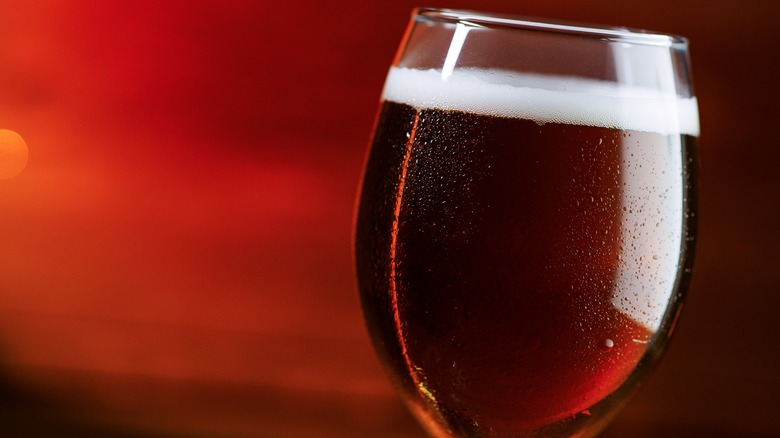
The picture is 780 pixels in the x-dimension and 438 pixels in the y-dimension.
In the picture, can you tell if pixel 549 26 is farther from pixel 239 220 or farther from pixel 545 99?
pixel 239 220

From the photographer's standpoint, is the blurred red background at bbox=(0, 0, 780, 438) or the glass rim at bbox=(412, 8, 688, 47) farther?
the blurred red background at bbox=(0, 0, 780, 438)

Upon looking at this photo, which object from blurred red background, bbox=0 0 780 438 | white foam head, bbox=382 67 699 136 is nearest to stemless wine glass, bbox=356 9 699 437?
white foam head, bbox=382 67 699 136

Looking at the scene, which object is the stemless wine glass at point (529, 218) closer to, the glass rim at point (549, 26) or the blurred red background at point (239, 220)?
the glass rim at point (549, 26)

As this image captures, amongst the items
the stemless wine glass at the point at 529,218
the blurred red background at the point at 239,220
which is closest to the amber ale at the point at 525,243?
the stemless wine glass at the point at 529,218

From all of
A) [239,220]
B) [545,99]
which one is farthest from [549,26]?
[239,220]

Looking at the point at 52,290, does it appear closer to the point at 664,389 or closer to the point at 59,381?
the point at 59,381

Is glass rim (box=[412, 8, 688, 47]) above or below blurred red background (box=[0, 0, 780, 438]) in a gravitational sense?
below

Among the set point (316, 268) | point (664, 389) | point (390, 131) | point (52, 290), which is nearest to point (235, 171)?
point (316, 268)

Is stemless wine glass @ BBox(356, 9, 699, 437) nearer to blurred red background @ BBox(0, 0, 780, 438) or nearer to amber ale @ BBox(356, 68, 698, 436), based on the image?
amber ale @ BBox(356, 68, 698, 436)

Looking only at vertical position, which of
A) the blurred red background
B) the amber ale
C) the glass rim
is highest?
the blurred red background
